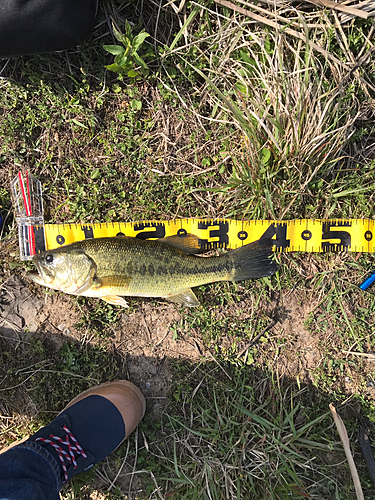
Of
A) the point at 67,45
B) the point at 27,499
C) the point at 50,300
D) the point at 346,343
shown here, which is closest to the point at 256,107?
the point at 67,45

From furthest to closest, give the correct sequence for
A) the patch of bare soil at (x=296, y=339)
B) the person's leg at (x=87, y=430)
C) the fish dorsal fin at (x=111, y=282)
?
the patch of bare soil at (x=296, y=339) < the fish dorsal fin at (x=111, y=282) < the person's leg at (x=87, y=430)

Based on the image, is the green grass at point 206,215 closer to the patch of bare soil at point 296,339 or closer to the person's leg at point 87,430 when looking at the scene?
the patch of bare soil at point 296,339

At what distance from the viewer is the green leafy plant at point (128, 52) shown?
3236mm

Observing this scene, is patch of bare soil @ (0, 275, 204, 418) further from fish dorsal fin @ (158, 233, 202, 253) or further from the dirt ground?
fish dorsal fin @ (158, 233, 202, 253)

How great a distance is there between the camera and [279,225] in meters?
3.48

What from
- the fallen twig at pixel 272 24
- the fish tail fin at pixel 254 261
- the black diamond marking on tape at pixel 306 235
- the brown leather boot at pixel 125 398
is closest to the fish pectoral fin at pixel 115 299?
the brown leather boot at pixel 125 398

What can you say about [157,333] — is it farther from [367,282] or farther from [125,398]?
[367,282]

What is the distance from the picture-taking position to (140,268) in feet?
10.5

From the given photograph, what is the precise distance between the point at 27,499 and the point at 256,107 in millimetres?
4119

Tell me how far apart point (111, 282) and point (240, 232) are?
1.50 m

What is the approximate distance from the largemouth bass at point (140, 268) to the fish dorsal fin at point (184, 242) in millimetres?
11

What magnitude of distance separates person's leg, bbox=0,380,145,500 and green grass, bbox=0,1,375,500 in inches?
8.2

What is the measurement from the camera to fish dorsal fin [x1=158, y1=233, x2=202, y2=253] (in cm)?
344

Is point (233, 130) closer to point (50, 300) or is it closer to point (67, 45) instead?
point (67, 45)
